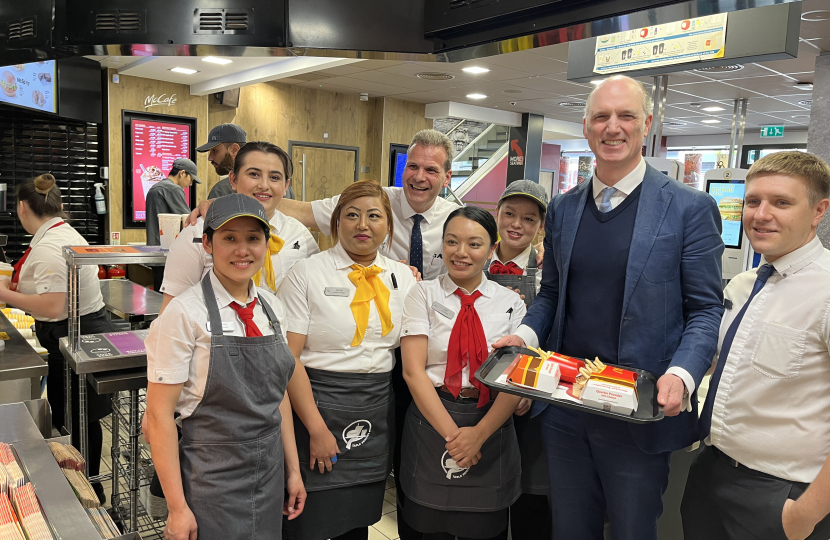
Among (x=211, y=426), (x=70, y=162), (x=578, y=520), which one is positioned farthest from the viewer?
(x=70, y=162)

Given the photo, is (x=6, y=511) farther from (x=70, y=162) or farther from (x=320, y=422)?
(x=70, y=162)

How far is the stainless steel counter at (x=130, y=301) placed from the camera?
11.4 ft

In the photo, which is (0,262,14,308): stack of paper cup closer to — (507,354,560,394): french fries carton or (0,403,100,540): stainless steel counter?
(0,403,100,540): stainless steel counter

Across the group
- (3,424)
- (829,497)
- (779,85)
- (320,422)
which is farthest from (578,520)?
(779,85)

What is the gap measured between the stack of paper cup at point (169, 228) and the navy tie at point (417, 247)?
1116mm

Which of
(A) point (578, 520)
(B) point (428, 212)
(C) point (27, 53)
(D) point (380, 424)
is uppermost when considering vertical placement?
(C) point (27, 53)

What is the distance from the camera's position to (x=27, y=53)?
2.09m

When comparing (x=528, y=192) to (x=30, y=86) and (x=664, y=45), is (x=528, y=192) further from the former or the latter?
(x=30, y=86)

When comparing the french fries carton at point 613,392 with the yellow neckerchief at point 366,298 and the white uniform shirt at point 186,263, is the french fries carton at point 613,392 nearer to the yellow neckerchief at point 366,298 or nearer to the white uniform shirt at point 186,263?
the yellow neckerchief at point 366,298

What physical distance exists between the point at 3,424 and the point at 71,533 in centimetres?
73

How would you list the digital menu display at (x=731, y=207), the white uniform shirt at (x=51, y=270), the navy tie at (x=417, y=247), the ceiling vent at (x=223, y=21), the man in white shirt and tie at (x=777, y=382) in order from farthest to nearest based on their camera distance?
1. the digital menu display at (x=731, y=207)
2. the white uniform shirt at (x=51, y=270)
3. the navy tie at (x=417, y=247)
4. the ceiling vent at (x=223, y=21)
5. the man in white shirt and tie at (x=777, y=382)

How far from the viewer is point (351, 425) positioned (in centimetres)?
199

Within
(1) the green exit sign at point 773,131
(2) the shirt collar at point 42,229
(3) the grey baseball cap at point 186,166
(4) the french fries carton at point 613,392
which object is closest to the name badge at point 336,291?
(4) the french fries carton at point 613,392

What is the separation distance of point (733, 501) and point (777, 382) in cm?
34
